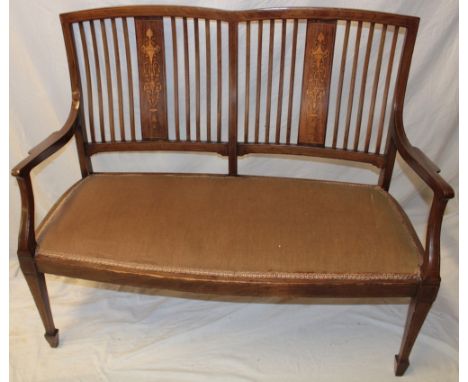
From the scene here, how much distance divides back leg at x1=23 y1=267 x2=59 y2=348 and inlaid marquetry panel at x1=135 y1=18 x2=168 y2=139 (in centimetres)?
63

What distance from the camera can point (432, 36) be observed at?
5.89 ft

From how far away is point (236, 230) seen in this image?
142 cm

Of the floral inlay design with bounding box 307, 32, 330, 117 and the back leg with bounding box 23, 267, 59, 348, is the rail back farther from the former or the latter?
the back leg with bounding box 23, 267, 59, 348

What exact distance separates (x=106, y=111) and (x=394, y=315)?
57.2 inches

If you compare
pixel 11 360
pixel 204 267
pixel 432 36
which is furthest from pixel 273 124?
pixel 11 360

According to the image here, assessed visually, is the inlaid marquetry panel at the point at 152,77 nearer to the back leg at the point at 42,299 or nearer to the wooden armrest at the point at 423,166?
the back leg at the point at 42,299

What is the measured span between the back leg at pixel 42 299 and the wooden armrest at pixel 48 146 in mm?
318

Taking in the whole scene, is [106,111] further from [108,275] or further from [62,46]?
[108,275]

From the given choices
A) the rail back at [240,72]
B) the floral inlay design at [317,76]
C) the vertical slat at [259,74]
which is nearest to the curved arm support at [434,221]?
the rail back at [240,72]

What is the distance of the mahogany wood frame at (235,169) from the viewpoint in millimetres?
1296

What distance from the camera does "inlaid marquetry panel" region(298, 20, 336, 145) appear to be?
1.54 m

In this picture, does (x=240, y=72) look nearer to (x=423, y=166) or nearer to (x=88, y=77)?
(x=88, y=77)

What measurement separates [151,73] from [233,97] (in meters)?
0.31

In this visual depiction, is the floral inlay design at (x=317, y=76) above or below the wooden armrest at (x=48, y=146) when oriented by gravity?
above
